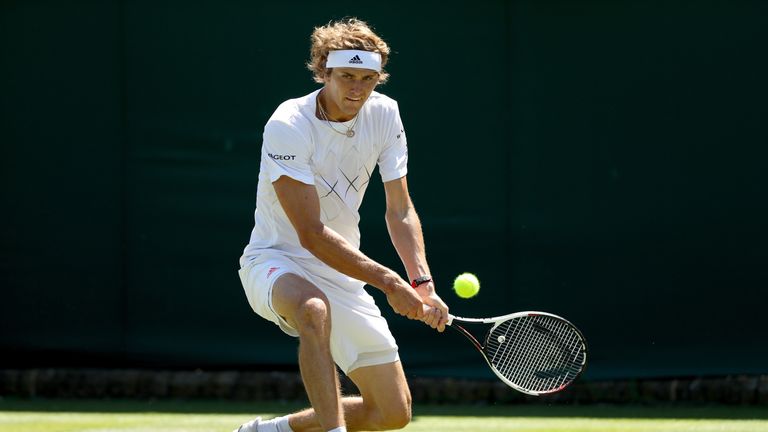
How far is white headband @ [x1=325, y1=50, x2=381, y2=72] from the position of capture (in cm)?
489

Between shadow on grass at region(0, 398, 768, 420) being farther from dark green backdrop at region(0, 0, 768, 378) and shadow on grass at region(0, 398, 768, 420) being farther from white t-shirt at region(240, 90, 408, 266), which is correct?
white t-shirt at region(240, 90, 408, 266)

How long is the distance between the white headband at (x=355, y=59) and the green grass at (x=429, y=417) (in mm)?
2056

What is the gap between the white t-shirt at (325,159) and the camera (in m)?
4.88

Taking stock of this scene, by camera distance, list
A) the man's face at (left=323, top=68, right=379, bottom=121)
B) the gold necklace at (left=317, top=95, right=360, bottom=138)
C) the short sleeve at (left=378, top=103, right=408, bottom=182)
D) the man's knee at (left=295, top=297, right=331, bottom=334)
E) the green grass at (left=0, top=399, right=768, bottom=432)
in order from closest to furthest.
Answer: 1. the man's knee at (left=295, top=297, right=331, bottom=334)
2. the man's face at (left=323, top=68, right=379, bottom=121)
3. the gold necklace at (left=317, top=95, right=360, bottom=138)
4. the short sleeve at (left=378, top=103, right=408, bottom=182)
5. the green grass at (left=0, top=399, right=768, bottom=432)

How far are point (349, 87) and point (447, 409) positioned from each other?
104 inches

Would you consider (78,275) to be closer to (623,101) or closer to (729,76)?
(623,101)

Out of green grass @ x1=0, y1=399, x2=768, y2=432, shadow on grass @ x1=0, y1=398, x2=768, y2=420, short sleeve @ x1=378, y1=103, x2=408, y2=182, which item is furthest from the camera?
shadow on grass @ x1=0, y1=398, x2=768, y2=420

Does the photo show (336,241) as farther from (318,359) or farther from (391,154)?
(391,154)

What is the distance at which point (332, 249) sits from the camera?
4742mm

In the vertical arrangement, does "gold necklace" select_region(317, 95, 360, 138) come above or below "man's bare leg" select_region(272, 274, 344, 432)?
above

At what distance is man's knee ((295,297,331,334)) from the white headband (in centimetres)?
84

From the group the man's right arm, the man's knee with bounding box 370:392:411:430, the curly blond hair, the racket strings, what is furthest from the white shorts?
the curly blond hair

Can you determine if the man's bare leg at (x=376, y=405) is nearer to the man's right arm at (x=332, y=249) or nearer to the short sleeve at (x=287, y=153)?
the man's right arm at (x=332, y=249)

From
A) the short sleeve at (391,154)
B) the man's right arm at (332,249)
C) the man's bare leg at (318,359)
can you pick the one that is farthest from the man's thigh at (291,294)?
the short sleeve at (391,154)
